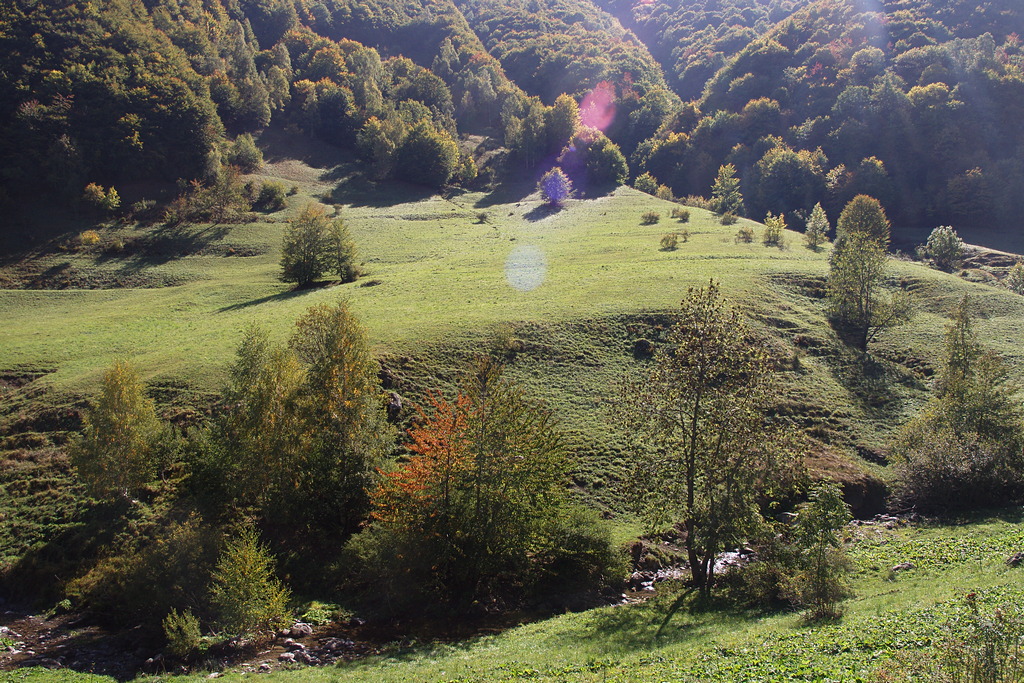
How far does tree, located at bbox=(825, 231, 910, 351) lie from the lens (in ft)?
180

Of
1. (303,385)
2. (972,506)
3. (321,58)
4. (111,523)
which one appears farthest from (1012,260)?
(321,58)

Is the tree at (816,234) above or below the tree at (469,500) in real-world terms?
above

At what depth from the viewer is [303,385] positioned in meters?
32.9

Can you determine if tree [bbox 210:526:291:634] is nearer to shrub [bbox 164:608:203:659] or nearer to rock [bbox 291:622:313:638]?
rock [bbox 291:622:313:638]

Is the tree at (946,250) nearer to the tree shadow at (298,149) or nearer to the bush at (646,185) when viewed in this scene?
the bush at (646,185)

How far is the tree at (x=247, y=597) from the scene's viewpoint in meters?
24.0

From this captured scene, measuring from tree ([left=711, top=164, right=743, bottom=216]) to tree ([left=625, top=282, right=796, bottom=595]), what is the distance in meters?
105

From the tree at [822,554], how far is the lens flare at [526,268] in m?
43.4

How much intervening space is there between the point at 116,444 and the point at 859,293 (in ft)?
203

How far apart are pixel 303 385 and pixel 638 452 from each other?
18.9m

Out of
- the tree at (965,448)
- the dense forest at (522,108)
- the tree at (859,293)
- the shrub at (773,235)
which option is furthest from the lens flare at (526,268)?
the dense forest at (522,108)

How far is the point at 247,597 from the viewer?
949 inches

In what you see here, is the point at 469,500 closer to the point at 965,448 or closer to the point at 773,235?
the point at 965,448

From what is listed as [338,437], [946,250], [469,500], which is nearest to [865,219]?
[946,250]
